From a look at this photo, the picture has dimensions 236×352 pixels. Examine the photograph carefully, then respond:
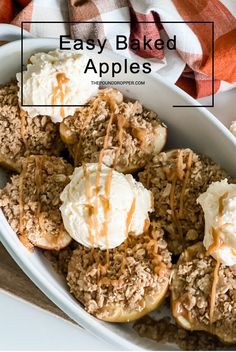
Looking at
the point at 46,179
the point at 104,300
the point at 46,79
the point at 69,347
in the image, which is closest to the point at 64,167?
the point at 46,179

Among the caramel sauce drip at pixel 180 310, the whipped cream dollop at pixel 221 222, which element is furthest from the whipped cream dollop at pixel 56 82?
the caramel sauce drip at pixel 180 310

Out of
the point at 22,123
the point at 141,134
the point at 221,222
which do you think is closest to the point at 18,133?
the point at 22,123

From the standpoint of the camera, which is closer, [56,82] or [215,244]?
[215,244]

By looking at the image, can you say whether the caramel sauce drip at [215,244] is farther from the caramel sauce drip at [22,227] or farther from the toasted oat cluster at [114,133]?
the caramel sauce drip at [22,227]

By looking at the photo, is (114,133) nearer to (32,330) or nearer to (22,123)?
(22,123)

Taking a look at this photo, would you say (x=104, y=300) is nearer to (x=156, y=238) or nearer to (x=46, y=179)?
(x=156, y=238)

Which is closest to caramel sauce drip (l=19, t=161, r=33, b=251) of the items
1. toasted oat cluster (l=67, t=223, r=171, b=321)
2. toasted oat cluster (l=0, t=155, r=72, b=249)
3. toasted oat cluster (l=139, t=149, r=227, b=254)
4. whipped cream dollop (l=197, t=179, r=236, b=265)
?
toasted oat cluster (l=0, t=155, r=72, b=249)
